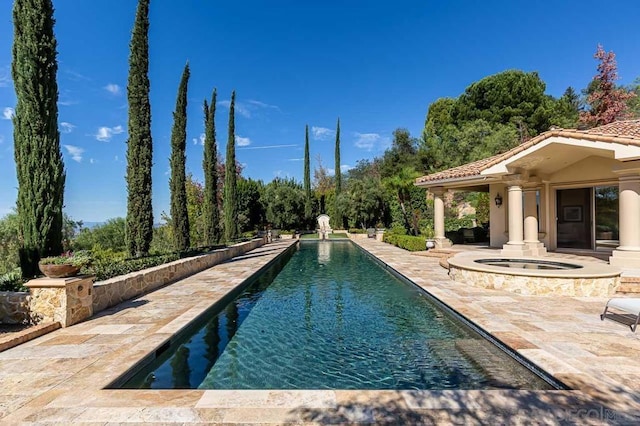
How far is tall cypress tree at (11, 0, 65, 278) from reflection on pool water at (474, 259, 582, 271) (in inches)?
415

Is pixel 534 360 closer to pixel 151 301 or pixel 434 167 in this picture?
pixel 151 301

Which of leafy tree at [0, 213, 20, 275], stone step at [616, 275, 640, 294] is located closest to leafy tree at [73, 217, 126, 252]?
leafy tree at [0, 213, 20, 275]

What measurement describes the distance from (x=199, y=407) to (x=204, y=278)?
23.7 feet

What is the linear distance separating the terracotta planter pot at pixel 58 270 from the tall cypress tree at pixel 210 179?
1026 cm

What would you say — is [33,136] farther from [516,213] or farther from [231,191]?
[516,213]

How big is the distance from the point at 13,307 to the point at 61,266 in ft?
3.19

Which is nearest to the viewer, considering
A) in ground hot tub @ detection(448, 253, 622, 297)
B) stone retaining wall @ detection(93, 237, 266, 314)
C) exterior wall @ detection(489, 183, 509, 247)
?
stone retaining wall @ detection(93, 237, 266, 314)

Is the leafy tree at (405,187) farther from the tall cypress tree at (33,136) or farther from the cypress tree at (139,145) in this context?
the tall cypress tree at (33,136)

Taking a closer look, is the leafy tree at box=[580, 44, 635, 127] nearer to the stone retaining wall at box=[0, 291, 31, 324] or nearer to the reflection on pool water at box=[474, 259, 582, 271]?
the reflection on pool water at box=[474, 259, 582, 271]

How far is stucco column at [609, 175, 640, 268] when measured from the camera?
8359 mm

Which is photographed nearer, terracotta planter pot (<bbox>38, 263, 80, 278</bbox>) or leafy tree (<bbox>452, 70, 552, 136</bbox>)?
terracotta planter pot (<bbox>38, 263, 80, 278</bbox>)

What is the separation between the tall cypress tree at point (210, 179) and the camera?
15711mm

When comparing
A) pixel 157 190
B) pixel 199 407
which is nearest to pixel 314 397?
pixel 199 407

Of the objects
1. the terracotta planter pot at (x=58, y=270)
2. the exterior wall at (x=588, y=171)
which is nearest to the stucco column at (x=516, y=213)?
the exterior wall at (x=588, y=171)
